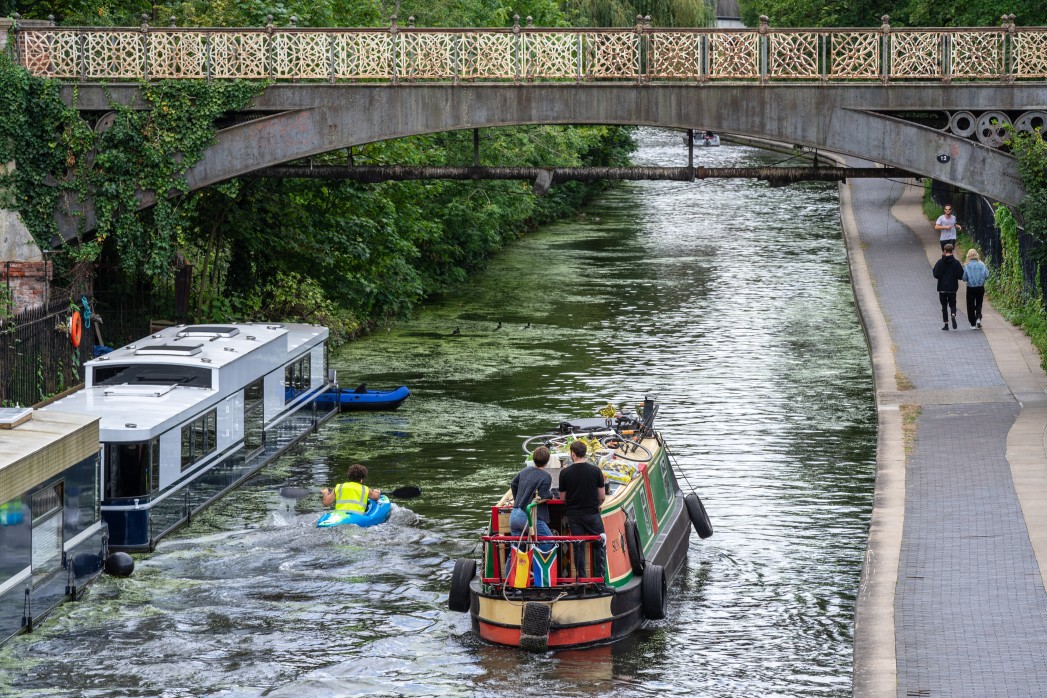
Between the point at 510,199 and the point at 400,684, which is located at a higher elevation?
the point at 510,199

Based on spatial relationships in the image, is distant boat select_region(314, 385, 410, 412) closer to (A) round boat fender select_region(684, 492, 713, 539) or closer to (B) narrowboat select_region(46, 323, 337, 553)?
(B) narrowboat select_region(46, 323, 337, 553)

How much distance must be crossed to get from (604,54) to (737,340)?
8.51 m

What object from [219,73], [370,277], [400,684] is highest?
[219,73]

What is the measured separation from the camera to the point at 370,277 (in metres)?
37.7

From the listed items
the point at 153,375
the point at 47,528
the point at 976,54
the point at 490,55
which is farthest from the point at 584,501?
the point at 976,54

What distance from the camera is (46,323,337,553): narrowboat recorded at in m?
20.7

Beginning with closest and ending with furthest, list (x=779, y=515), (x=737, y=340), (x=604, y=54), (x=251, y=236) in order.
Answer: (x=779, y=515), (x=604, y=54), (x=251, y=236), (x=737, y=340)

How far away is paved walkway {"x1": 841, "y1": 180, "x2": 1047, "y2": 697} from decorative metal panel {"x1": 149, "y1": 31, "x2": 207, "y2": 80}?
45.2 ft

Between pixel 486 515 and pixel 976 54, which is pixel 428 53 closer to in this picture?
pixel 976 54

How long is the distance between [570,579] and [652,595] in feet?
3.56

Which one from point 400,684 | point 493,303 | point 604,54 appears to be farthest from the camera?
point 493,303

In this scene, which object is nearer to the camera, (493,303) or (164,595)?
(164,595)

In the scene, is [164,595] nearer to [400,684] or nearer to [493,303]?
[400,684]

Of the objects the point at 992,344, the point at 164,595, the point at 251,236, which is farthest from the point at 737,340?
the point at 164,595
